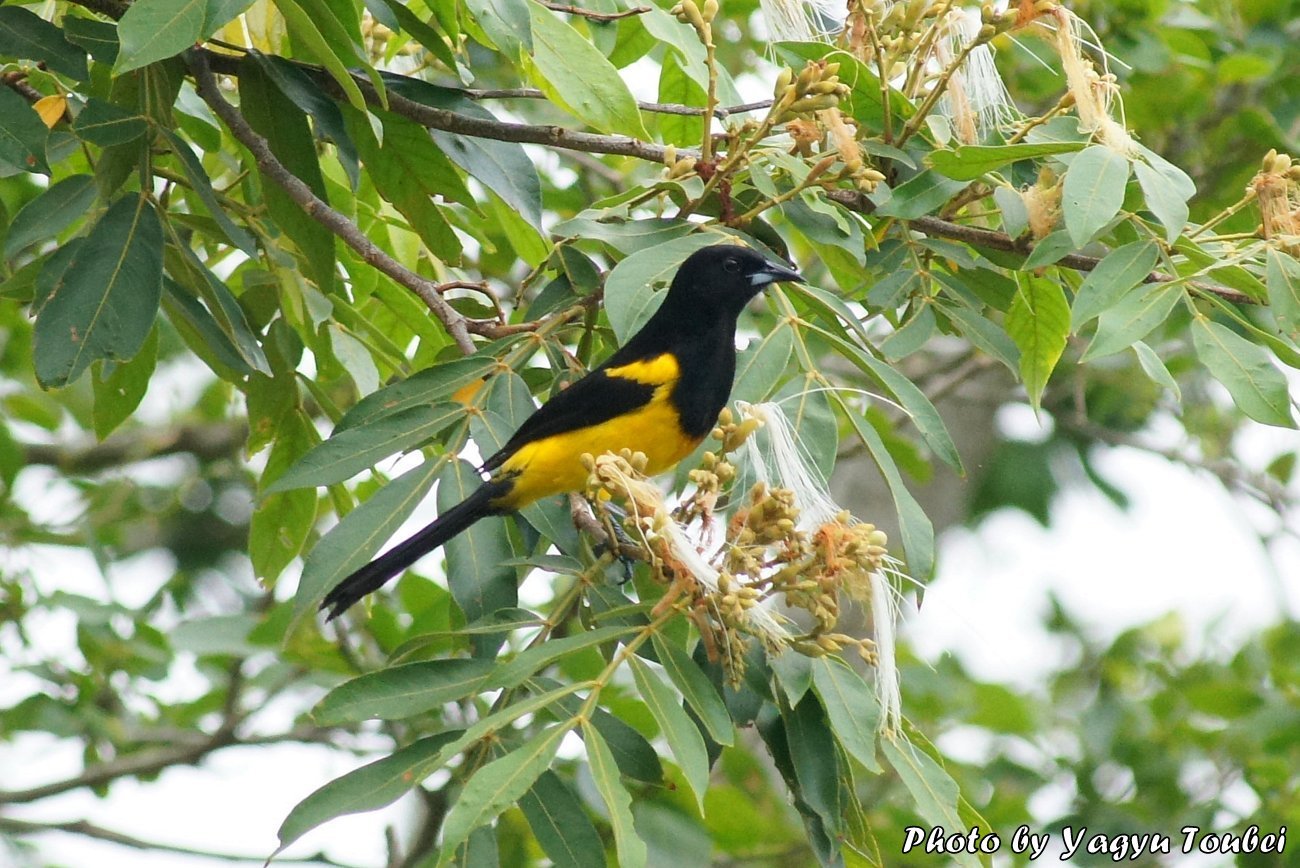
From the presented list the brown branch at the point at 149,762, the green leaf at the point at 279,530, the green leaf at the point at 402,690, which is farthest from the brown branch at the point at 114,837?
the green leaf at the point at 402,690

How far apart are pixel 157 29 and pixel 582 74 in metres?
0.91

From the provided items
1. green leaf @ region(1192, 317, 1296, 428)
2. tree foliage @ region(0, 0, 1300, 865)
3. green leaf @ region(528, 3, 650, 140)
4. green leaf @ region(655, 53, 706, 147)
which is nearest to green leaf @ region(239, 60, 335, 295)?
tree foliage @ region(0, 0, 1300, 865)

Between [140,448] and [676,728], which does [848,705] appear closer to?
[676,728]

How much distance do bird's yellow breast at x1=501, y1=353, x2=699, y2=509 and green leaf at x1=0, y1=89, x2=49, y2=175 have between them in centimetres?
105

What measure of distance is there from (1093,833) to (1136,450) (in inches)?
85.4

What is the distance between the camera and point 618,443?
134 inches

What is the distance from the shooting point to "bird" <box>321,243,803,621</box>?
9.86 ft

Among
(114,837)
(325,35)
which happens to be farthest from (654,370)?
(114,837)

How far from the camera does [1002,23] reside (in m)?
Answer: 2.63

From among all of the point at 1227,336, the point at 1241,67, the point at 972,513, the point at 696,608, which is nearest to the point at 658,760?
the point at 696,608

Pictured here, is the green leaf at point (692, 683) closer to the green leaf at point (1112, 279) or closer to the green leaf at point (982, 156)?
the green leaf at point (1112, 279)

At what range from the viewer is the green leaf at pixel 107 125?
2.71 m

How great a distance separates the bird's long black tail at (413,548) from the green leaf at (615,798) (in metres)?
0.64

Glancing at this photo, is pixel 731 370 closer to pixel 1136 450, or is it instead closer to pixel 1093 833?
pixel 1093 833
